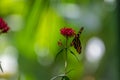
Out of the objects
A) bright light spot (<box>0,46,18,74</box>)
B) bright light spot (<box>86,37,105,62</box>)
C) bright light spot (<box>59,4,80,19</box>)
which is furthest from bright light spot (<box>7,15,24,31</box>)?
bright light spot (<box>86,37,105,62</box>)

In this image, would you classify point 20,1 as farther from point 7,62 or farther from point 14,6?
point 7,62

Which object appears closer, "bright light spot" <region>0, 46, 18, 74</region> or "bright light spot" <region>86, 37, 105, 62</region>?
"bright light spot" <region>0, 46, 18, 74</region>

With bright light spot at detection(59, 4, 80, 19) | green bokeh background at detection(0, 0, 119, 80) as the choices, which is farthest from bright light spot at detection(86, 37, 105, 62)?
bright light spot at detection(59, 4, 80, 19)

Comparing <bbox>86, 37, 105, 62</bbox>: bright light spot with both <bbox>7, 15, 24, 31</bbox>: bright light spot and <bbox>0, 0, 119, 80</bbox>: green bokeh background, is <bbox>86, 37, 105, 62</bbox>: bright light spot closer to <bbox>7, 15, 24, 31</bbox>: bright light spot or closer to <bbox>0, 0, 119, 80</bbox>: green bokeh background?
<bbox>0, 0, 119, 80</bbox>: green bokeh background

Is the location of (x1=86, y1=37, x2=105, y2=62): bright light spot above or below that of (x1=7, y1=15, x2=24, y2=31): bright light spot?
below

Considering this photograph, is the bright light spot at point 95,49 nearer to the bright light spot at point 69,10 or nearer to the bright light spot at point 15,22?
the bright light spot at point 69,10

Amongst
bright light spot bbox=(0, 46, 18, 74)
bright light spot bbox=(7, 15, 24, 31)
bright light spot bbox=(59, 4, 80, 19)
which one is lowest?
bright light spot bbox=(0, 46, 18, 74)

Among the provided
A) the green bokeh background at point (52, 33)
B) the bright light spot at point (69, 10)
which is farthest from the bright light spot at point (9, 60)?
the bright light spot at point (69, 10)

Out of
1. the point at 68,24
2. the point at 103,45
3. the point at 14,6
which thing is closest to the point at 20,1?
the point at 14,6
